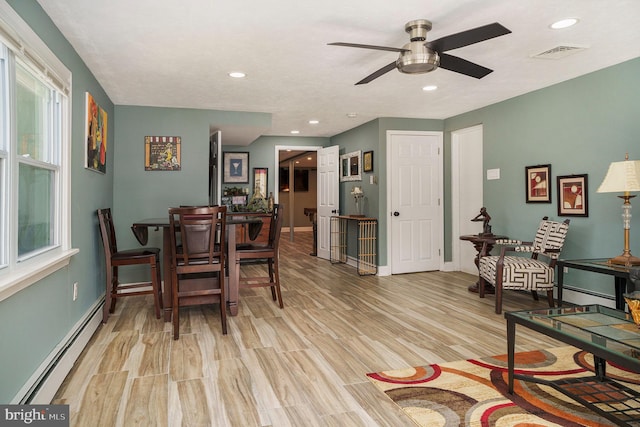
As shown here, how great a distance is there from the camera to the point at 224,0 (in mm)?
2400

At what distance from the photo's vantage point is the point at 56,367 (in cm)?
239

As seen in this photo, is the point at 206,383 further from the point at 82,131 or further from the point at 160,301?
the point at 82,131

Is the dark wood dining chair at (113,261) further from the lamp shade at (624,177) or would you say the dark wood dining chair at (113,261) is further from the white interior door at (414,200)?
the lamp shade at (624,177)

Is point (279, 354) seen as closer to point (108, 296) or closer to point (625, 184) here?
point (108, 296)

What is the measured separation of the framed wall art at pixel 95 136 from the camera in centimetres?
349

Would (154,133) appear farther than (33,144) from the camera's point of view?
Yes

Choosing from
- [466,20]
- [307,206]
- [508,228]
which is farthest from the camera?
[307,206]

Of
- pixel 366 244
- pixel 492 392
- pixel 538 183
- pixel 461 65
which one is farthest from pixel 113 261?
pixel 538 183

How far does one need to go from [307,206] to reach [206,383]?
12175mm

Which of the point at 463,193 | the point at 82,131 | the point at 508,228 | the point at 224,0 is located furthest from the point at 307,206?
the point at 224,0

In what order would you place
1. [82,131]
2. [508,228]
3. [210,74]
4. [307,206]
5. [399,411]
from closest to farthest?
[399,411]
[82,131]
[210,74]
[508,228]
[307,206]

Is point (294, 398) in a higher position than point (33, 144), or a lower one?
lower

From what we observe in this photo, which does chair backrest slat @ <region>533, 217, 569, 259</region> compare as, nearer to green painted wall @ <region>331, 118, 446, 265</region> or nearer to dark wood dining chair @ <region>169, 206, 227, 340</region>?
green painted wall @ <region>331, 118, 446, 265</region>

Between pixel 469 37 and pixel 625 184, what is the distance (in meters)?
1.84
